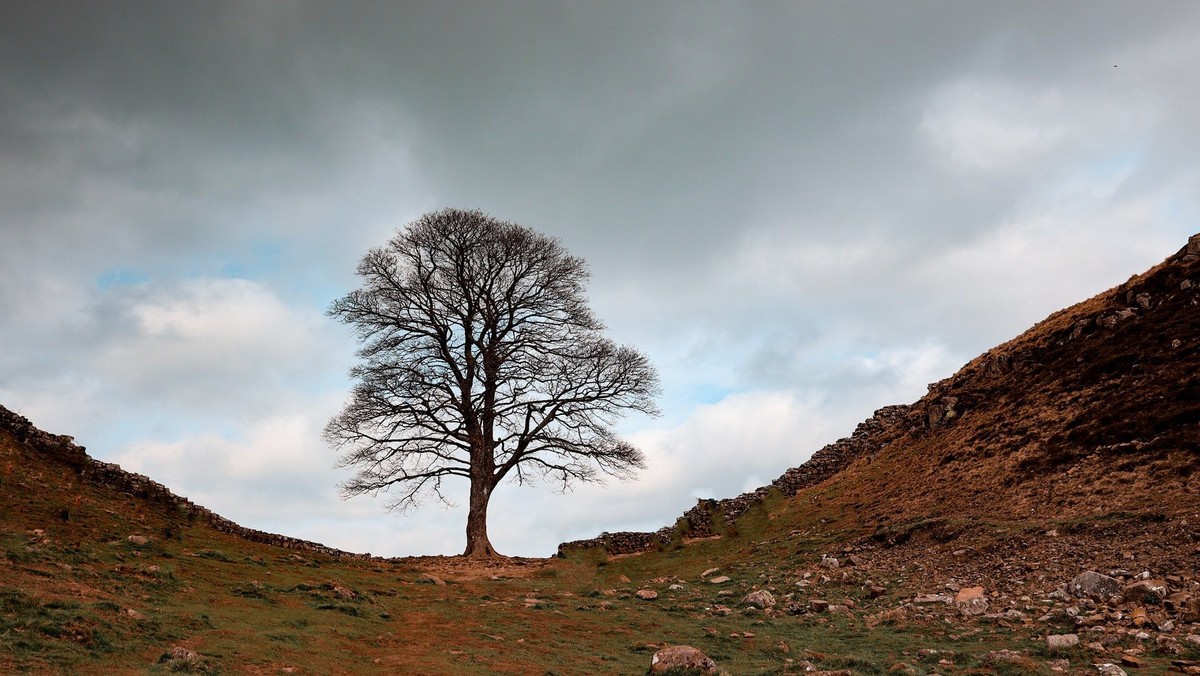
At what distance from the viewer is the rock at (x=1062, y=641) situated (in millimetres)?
11298

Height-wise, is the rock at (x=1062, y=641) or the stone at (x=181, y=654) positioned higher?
the stone at (x=181, y=654)

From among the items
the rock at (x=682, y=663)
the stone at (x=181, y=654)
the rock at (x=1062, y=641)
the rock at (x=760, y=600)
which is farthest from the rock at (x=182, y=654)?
the rock at (x=1062, y=641)

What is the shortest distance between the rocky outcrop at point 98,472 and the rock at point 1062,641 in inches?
942

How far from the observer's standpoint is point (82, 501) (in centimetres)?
2000

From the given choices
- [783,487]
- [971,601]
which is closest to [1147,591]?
[971,601]

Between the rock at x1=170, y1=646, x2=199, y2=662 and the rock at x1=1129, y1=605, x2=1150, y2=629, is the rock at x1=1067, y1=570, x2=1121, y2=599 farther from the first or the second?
the rock at x1=170, y1=646, x2=199, y2=662

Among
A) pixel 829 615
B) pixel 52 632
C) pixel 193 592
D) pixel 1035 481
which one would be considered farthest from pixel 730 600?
pixel 52 632

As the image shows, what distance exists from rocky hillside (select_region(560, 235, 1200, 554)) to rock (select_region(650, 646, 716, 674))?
39.2 feet

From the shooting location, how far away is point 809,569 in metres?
20.8

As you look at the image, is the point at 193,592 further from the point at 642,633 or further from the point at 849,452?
the point at 849,452

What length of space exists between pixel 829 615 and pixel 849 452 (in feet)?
64.5

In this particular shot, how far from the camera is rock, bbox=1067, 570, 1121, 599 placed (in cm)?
1320

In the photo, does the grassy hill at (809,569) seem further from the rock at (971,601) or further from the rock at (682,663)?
the rock at (682,663)

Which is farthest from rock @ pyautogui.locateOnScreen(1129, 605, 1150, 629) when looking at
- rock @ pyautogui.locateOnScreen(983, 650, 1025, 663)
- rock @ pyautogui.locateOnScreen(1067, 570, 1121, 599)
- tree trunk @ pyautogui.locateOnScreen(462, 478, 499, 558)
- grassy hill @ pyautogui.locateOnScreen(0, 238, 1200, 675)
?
tree trunk @ pyautogui.locateOnScreen(462, 478, 499, 558)
